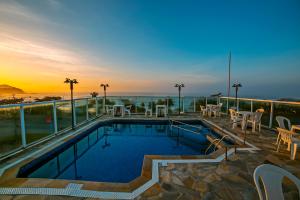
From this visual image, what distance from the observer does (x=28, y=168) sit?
2914 mm

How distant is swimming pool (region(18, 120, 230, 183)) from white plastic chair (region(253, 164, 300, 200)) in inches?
91.4

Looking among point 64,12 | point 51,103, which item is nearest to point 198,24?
point 64,12

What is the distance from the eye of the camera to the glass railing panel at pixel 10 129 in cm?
313

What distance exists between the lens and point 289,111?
4.71m

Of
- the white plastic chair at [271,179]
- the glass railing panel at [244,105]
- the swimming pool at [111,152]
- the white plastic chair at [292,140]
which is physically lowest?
the swimming pool at [111,152]

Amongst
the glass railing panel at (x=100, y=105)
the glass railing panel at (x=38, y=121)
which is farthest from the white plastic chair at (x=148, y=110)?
the glass railing panel at (x=38, y=121)

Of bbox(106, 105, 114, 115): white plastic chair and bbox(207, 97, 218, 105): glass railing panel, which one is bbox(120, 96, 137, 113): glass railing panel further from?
bbox(207, 97, 218, 105): glass railing panel

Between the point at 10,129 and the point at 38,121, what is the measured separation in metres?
0.79

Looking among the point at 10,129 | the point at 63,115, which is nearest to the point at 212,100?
the point at 63,115

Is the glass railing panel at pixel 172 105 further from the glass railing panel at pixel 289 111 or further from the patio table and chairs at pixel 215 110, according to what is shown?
the glass railing panel at pixel 289 111

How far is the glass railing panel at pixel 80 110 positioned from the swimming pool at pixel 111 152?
78 centimetres

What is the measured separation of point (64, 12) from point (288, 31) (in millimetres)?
11349

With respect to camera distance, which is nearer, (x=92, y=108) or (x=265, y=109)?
(x=265, y=109)

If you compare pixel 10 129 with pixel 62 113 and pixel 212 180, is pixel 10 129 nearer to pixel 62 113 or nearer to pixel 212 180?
pixel 62 113
